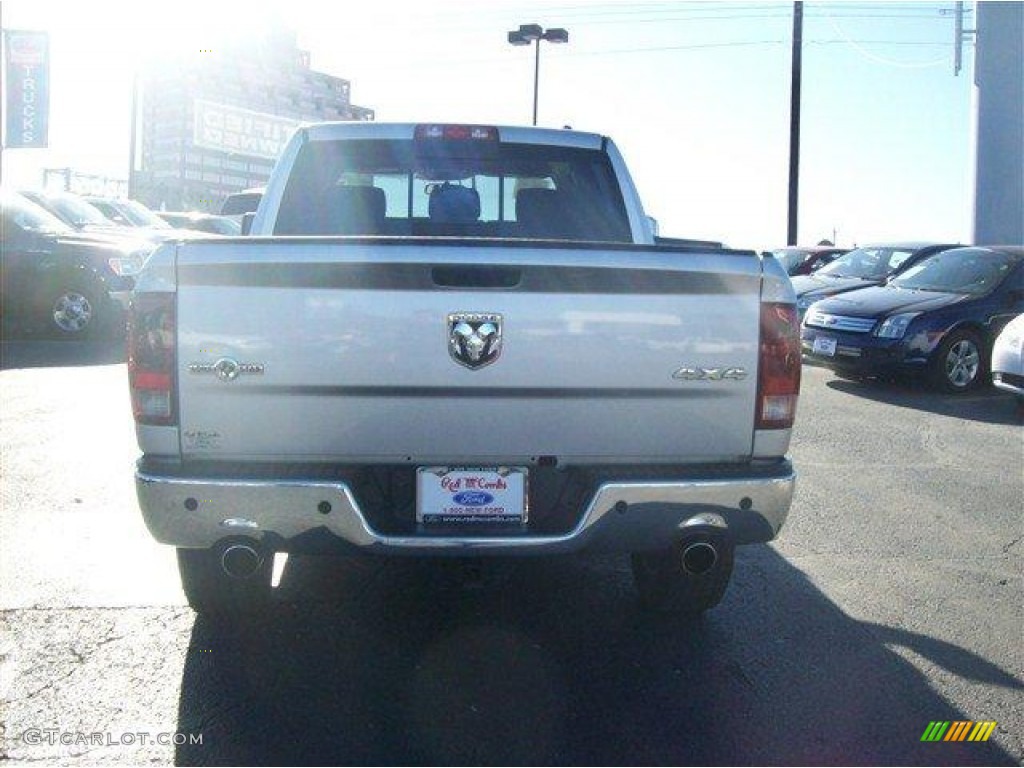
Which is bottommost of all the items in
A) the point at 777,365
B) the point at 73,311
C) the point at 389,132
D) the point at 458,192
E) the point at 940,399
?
the point at 940,399

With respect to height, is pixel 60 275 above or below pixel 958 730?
above

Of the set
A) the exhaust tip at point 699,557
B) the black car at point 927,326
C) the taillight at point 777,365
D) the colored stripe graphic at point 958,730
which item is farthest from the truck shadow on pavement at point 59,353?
the colored stripe graphic at point 958,730

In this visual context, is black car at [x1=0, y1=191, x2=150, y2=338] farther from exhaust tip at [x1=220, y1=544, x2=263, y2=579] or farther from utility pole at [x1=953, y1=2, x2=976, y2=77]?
utility pole at [x1=953, y1=2, x2=976, y2=77]

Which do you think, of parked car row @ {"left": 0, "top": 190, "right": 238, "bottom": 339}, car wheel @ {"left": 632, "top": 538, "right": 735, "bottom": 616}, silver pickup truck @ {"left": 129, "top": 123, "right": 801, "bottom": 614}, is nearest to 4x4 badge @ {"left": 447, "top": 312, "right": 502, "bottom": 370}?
silver pickup truck @ {"left": 129, "top": 123, "right": 801, "bottom": 614}

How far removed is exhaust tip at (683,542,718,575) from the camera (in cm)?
371

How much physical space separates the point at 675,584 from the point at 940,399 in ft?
25.5

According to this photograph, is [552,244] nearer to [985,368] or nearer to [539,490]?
[539,490]

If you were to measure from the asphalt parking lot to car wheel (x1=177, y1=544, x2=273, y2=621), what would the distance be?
0.33 feet

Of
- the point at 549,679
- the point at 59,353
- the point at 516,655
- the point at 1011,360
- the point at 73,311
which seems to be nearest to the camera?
the point at 549,679

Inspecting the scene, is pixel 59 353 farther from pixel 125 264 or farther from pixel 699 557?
pixel 699 557

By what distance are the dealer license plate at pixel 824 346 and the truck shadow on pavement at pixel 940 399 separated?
397mm

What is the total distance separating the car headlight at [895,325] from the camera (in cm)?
1137

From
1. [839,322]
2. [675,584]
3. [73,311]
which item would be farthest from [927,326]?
[73,311]

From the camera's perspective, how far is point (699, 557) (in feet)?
12.2
